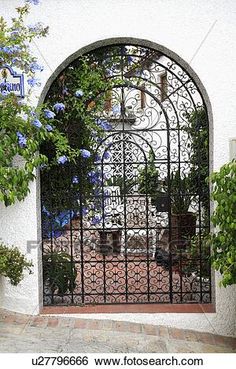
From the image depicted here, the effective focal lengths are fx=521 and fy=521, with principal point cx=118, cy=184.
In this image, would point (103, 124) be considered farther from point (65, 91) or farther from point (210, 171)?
point (210, 171)

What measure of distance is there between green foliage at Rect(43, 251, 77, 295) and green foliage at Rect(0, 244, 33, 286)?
30cm

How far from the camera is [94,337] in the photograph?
5652mm

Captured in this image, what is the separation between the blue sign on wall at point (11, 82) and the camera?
5895mm

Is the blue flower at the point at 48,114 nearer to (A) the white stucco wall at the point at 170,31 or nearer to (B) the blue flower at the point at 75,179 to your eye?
(A) the white stucco wall at the point at 170,31

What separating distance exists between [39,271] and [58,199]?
0.89 m

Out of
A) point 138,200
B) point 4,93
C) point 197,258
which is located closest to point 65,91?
point 4,93

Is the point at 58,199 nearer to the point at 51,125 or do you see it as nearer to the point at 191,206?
the point at 51,125

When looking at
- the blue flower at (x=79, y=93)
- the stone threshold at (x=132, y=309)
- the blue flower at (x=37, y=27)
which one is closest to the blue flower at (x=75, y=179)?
the blue flower at (x=79, y=93)

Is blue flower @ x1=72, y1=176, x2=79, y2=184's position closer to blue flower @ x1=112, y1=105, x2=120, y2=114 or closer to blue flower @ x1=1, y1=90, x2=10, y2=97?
blue flower @ x1=112, y1=105, x2=120, y2=114

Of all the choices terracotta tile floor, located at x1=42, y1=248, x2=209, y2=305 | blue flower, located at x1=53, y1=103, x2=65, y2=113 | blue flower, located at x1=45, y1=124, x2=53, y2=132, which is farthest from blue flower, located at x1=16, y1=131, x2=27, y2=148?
terracotta tile floor, located at x1=42, y1=248, x2=209, y2=305

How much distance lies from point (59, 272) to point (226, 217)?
2.24 metres

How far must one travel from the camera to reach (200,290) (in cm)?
631

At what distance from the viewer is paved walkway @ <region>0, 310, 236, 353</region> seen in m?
5.35

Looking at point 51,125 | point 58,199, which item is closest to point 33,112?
point 51,125
